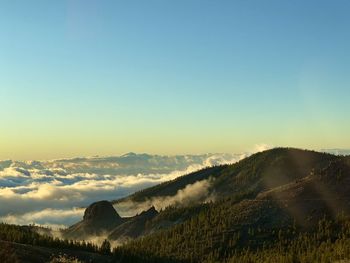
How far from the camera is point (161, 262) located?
158875 millimetres

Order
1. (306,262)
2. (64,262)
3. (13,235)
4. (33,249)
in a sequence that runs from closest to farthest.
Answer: (64,262) < (33,249) < (13,235) < (306,262)

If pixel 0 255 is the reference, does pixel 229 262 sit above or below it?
below

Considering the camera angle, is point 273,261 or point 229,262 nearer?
point 273,261

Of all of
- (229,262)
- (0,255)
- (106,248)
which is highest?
(0,255)

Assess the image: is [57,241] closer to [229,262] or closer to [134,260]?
[134,260]

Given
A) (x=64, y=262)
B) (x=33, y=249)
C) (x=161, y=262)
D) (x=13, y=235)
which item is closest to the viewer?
(x=64, y=262)

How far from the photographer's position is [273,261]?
163375mm

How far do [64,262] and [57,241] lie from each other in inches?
3298

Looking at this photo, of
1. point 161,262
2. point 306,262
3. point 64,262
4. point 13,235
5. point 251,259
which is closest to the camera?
point 64,262

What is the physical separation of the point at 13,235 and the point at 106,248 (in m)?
23.2

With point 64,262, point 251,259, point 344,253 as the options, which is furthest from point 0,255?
point 251,259

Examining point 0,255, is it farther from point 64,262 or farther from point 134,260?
point 134,260

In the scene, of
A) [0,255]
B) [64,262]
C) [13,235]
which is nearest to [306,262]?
[13,235]

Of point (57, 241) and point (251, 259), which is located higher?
point (57, 241)
